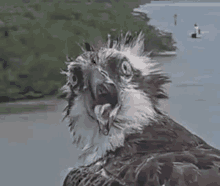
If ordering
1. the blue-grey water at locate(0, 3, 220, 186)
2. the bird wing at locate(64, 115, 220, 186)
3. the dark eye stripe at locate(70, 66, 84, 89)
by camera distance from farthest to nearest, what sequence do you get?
the blue-grey water at locate(0, 3, 220, 186) < the dark eye stripe at locate(70, 66, 84, 89) < the bird wing at locate(64, 115, 220, 186)

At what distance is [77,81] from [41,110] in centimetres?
49

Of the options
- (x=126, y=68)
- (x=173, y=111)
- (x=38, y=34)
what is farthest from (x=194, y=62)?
(x=38, y=34)

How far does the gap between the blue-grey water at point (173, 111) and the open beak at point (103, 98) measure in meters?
0.31

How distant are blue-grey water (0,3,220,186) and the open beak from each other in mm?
310

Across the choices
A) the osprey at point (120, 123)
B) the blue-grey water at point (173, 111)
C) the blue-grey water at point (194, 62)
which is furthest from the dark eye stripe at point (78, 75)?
the blue-grey water at point (194, 62)

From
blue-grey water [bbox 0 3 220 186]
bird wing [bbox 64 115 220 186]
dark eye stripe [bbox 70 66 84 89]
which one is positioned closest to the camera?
bird wing [bbox 64 115 220 186]

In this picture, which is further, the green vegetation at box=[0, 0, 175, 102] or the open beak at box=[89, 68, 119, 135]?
the green vegetation at box=[0, 0, 175, 102]

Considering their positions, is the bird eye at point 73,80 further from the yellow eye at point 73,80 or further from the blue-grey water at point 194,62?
the blue-grey water at point 194,62

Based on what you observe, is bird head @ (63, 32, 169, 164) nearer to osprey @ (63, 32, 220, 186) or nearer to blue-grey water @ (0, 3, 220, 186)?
osprey @ (63, 32, 220, 186)

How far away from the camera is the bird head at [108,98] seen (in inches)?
26.5

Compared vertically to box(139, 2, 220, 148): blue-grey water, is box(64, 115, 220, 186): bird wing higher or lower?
lower

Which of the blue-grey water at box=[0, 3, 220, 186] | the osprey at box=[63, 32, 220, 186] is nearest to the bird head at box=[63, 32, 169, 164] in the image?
the osprey at box=[63, 32, 220, 186]

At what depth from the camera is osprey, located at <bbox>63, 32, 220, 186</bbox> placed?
644 millimetres

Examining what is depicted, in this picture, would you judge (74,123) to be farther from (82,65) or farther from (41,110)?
(41,110)
